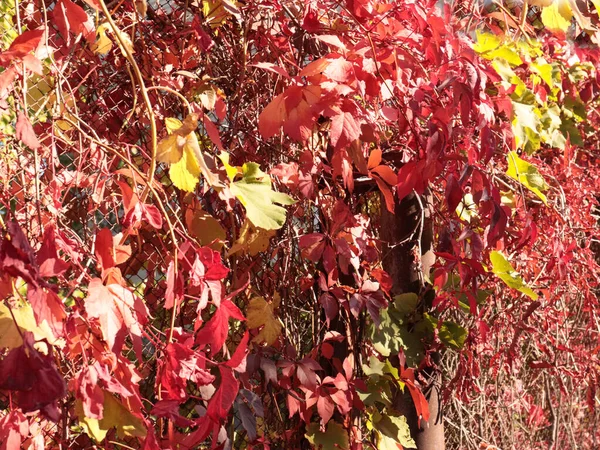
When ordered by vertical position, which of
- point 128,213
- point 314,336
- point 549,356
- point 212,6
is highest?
point 212,6

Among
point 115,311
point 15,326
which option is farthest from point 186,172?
point 15,326

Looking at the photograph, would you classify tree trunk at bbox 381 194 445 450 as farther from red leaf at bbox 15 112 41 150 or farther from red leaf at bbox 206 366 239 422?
red leaf at bbox 15 112 41 150

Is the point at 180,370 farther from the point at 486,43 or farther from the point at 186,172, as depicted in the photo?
the point at 486,43

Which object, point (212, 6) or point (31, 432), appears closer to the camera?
point (31, 432)

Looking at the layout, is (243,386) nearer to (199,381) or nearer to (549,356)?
(199,381)

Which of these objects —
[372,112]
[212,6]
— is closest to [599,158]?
[372,112]

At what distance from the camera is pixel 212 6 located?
193cm

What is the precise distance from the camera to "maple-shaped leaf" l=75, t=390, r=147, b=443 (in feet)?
4.46

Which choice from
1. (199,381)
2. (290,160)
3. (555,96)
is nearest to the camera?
(199,381)

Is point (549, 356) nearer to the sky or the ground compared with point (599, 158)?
nearer to the ground

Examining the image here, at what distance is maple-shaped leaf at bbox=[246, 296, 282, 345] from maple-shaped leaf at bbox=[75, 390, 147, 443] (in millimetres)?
535

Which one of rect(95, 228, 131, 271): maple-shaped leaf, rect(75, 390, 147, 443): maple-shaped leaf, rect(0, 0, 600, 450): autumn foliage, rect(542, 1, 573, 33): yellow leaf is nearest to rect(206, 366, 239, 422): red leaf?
rect(0, 0, 600, 450): autumn foliage

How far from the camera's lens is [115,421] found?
136 cm

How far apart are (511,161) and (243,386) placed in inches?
40.0
